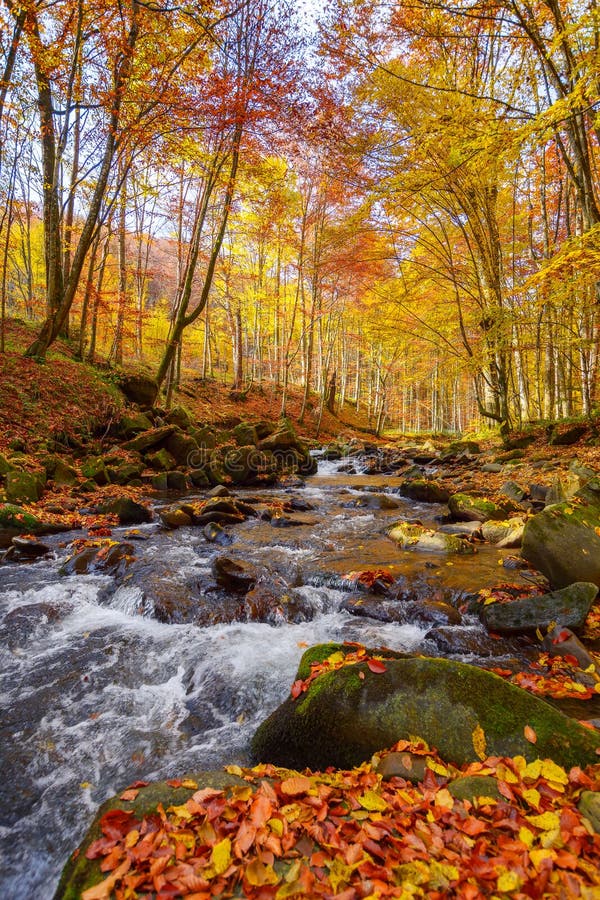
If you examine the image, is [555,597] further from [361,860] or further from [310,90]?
Result: [310,90]

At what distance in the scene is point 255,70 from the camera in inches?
472

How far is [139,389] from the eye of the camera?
1448 centimetres

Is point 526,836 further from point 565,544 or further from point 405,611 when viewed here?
point 565,544

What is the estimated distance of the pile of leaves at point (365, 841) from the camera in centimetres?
161

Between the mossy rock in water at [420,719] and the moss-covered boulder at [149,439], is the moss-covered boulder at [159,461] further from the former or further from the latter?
the mossy rock in water at [420,719]

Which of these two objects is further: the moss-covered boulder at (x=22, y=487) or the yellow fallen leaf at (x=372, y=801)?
the moss-covered boulder at (x=22, y=487)

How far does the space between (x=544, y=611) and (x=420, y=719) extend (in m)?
2.66

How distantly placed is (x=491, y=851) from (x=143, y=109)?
1500 cm

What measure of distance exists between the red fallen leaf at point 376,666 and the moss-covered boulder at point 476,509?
6.07m

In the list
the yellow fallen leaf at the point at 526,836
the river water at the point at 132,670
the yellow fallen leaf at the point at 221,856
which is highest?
the yellow fallen leaf at the point at 526,836

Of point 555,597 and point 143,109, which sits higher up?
point 143,109

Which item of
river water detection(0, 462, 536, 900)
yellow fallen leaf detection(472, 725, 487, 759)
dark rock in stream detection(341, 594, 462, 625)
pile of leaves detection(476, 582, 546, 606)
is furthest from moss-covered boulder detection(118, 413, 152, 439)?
yellow fallen leaf detection(472, 725, 487, 759)

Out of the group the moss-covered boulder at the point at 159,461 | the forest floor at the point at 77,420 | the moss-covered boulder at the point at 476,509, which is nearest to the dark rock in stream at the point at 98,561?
the forest floor at the point at 77,420

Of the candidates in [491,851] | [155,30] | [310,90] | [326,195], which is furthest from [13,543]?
[326,195]
